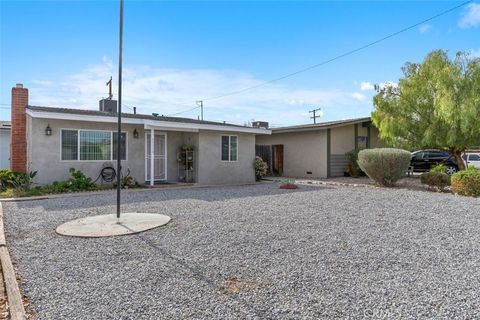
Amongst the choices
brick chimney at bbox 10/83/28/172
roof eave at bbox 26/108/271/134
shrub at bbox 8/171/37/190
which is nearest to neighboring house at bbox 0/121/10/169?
brick chimney at bbox 10/83/28/172

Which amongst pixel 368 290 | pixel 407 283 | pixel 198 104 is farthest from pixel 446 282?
pixel 198 104

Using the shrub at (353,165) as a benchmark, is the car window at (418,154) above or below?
above

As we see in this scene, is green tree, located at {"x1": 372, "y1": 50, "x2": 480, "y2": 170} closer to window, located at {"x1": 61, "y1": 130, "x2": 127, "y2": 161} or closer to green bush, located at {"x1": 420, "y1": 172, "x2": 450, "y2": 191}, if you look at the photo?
green bush, located at {"x1": 420, "y1": 172, "x2": 450, "y2": 191}

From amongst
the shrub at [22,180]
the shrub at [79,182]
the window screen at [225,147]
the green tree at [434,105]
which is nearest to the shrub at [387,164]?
the green tree at [434,105]

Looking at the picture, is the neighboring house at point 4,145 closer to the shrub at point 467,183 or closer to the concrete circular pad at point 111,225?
the concrete circular pad at point 111,225

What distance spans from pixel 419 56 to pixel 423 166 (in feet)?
23.3

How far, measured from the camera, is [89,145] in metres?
12.1

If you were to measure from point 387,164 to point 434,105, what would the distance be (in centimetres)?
378

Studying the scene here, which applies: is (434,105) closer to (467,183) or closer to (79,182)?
(467,183)

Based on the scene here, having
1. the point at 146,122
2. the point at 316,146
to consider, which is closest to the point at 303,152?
the point at 316,146

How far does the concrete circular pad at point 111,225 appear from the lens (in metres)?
5.70

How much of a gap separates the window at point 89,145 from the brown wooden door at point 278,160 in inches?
423

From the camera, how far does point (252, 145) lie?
52.6 ft

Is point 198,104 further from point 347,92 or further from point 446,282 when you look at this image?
point 446,282
